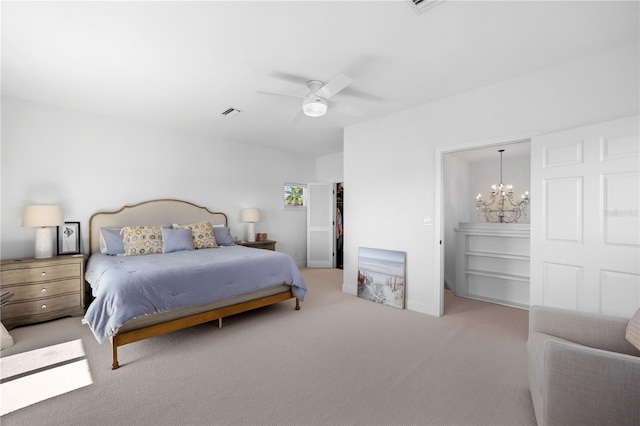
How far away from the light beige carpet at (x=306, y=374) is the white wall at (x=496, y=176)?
376 cm

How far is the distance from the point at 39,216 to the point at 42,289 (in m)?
0.83

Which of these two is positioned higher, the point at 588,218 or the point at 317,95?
the point at 317,95

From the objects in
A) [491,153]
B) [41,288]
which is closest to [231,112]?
[41,288]

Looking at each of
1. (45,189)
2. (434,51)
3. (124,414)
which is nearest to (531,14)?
(434,51)

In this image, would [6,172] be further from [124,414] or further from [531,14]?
[531,14]

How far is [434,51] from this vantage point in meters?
2.47

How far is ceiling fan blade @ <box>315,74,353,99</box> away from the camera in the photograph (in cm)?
240

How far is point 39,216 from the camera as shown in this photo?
131 inches

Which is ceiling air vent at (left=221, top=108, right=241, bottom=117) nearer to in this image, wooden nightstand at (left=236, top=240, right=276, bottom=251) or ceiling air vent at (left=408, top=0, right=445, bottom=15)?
wooden nightstand at (left=236, top=240, right=276, bottom=251)

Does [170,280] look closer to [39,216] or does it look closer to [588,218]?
[39,216]

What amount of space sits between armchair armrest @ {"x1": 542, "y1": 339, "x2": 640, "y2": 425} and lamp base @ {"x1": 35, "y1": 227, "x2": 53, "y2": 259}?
476 centimetres

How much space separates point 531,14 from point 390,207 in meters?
2.44

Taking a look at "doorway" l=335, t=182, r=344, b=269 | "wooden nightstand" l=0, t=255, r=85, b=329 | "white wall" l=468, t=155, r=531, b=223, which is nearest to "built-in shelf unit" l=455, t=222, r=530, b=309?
"white wall" l=468, t=155, r=531, b=223

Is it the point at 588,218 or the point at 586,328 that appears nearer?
the point at 586,328
